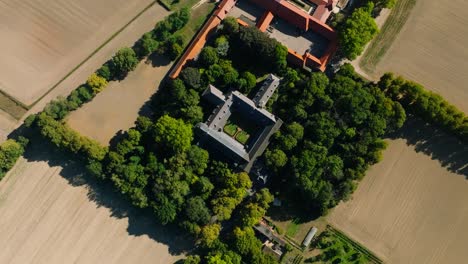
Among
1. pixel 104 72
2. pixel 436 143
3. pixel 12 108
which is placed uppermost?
pixel 436 143

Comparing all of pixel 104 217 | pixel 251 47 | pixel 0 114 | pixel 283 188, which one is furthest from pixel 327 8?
pixel 0 114

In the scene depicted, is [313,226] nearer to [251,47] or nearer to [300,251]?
[300,251]

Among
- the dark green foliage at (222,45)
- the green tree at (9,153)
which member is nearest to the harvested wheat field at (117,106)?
the green tree at (9,153)

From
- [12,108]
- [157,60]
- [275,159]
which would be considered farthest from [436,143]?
[12,108]

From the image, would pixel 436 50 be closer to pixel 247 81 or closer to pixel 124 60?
pixel 247 81

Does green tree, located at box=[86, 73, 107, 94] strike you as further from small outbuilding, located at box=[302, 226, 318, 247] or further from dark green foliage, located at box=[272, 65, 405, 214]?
small outbuilding, located at box=[302, 226, 318, 247]

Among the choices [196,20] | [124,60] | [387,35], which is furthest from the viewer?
[196,20]
